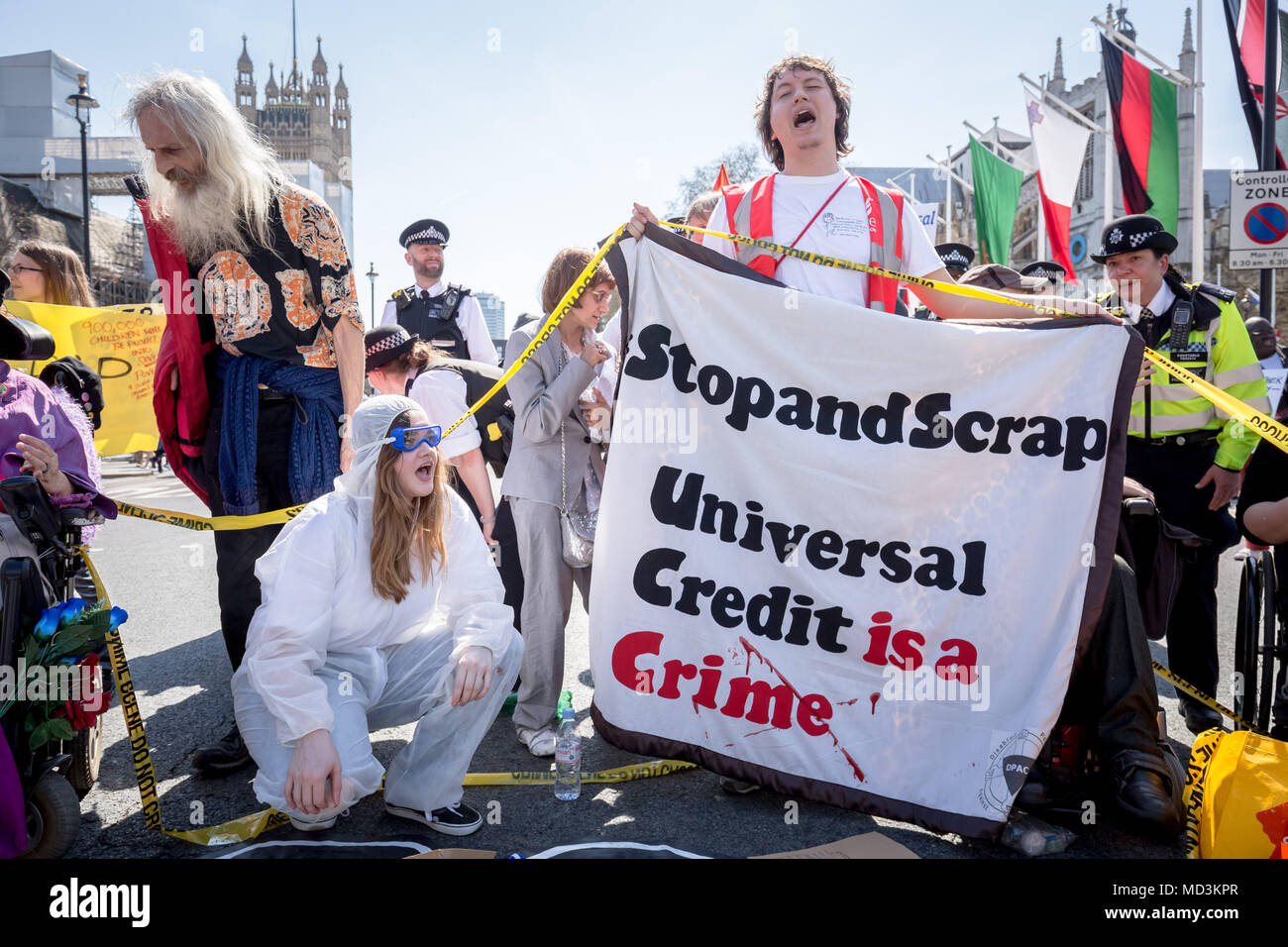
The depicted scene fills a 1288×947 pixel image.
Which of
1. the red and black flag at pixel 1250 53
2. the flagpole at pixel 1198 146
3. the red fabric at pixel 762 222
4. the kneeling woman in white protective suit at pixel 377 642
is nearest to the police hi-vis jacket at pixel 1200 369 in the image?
the red fabric at pixel 762 222

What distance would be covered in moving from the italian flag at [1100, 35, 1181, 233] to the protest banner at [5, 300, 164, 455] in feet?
38.0

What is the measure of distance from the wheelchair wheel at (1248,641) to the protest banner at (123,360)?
7.54 m

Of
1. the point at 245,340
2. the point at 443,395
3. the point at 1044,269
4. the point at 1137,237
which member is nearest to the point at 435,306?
the point at 443,395

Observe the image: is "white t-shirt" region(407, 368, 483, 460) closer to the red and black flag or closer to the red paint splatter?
the red paint splatter

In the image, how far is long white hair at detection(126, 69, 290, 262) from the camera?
118 inches

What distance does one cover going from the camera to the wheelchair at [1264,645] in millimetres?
2705

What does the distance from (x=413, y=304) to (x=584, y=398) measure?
246cm

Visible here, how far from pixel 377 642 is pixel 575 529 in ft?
2.93

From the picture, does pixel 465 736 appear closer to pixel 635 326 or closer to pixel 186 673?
pixel 635 326

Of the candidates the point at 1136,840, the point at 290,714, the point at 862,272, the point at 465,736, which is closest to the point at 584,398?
the point at 862,272

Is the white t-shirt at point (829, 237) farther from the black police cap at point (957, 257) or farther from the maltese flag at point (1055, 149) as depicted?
the maltese flag at point (1055, 149)

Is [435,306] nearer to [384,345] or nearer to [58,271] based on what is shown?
[384,345]

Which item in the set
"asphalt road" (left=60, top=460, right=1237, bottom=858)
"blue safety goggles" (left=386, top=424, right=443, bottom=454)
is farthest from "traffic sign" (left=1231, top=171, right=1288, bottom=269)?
"blue safety goggles" (left=386, top=424, right=443, bottom=454)

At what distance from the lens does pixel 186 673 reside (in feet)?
14.7
